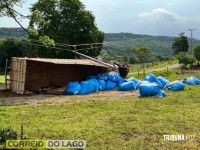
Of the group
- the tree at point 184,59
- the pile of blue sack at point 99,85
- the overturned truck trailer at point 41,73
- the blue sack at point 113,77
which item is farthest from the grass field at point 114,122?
the tree at point 184,59

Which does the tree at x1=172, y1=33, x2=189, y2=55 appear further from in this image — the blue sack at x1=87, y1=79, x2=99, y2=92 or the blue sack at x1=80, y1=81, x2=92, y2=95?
the blue sack at x1=80, y1=81, x2=92, y2=95

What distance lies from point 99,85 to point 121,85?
1.32 m

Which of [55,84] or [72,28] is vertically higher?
[72,28]

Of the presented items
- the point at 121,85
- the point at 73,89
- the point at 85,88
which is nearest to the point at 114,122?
the point at 73,89

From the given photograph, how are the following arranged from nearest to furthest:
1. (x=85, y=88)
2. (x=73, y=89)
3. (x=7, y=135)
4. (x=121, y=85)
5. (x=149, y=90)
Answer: (x=7, y=135) → (x=149, y=90) → (x=73, y=89) → (x=85, y=88) → (x=121, y=85)

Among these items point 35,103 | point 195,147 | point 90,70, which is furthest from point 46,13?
point 195,147

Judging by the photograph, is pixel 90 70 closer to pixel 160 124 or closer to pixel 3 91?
pixel 3 91

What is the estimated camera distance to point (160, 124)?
9.54m

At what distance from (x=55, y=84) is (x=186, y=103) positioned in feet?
30.4

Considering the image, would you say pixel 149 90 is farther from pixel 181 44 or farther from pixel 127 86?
pixel 181 44

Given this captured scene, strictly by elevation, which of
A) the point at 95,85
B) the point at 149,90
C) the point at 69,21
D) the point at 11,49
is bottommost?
the point at 95,85

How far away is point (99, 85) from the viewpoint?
64.8ft

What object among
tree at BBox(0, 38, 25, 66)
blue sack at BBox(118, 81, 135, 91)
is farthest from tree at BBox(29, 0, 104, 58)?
tree at BBox(0, 38, 25, 66)

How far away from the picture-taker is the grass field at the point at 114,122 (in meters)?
7.92
